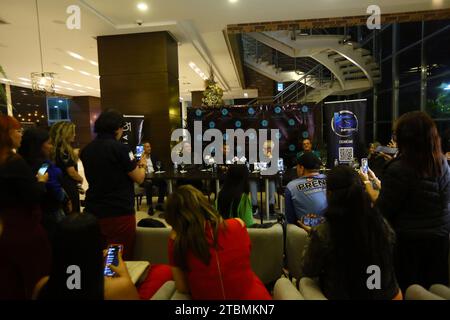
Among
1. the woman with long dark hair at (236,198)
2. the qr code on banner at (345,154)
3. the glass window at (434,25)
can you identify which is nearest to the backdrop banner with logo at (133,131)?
the woman with long dark hair at (236,198)

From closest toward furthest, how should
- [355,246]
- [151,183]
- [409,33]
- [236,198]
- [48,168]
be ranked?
[355,246] → [48,168] → [236,198] → [151,183] → [409,33]

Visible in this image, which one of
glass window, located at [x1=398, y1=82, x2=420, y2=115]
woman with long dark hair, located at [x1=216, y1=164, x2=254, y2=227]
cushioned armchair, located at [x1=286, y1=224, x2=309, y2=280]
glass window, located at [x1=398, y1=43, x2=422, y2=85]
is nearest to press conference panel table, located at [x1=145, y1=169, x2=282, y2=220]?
woman with long dark hair, located at [x1=216, y1=164, x2=254, y2=227]

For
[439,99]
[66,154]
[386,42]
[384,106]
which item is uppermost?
[386,42]

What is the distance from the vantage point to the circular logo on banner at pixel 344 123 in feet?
17.8

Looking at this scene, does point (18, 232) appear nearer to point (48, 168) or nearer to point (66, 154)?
point (48, 168)

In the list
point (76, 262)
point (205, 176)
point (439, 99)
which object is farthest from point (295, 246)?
point (439, 99)

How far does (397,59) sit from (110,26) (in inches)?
248

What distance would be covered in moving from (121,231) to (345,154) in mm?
4473

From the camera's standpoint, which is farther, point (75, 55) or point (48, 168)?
point (75, 55)

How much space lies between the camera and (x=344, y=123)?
5449 mm

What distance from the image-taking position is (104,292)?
122cm

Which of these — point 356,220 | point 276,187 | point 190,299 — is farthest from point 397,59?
point 190,299

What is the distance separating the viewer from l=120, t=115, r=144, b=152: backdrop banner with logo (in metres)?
5.57

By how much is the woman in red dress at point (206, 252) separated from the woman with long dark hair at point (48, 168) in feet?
3.75
